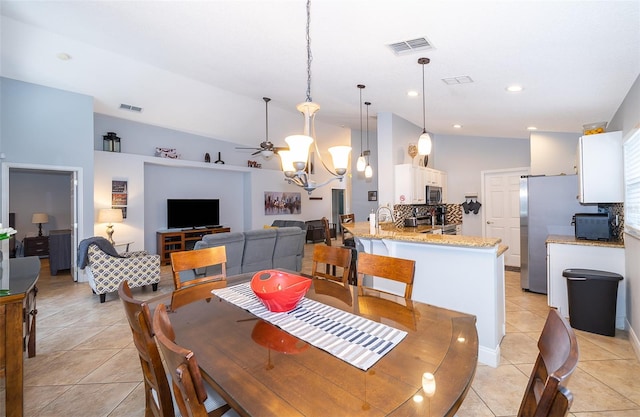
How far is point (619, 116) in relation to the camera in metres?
3.37

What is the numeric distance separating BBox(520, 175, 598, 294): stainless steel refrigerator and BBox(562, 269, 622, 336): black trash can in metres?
1.12

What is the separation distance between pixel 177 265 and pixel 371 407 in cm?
177

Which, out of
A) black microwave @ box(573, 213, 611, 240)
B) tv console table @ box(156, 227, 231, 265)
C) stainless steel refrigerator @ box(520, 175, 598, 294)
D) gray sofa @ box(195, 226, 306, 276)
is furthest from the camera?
tv console table @ box(156, 227, 231, 265)

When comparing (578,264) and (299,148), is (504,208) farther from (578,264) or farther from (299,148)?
(299,148)

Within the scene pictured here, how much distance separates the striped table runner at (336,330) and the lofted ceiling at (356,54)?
6.92 feet

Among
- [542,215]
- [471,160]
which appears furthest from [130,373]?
[471,160]

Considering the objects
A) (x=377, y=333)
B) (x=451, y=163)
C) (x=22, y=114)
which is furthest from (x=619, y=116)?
(x=22, y=114)

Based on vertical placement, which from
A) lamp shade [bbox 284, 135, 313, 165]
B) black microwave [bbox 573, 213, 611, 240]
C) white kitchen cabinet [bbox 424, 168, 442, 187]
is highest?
white kitchen cabinet [bbox 424, 168, 442, 187]

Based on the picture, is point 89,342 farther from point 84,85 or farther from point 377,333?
point 84,85

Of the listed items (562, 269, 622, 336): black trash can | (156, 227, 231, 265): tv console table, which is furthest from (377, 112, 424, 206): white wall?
(156, 227, 231, 265): tv console table

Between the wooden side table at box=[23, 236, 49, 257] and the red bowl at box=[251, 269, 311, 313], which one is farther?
the wooden side table at box=[23, 236, 49, 257]

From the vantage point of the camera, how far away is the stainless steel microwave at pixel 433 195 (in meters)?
5.59

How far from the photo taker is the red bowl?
150 cm

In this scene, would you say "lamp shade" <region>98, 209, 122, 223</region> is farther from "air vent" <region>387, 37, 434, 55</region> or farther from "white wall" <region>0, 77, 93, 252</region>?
"air vent" <region>387, 37, 434, 55</region>
